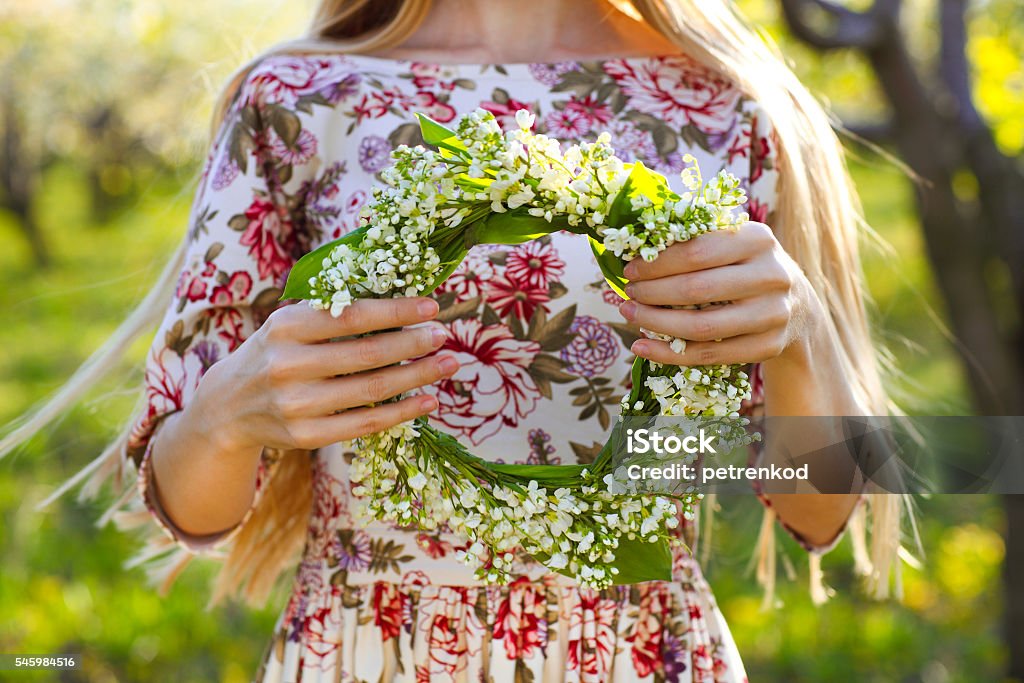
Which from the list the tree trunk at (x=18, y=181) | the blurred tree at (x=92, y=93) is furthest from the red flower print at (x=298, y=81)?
the tree trunk at (x=18, y=181)

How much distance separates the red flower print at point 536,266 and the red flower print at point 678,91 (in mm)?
283

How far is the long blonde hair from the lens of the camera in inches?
58.2

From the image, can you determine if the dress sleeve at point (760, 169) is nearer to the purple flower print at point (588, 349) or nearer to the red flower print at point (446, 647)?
the purple flower print at point (588, 349)

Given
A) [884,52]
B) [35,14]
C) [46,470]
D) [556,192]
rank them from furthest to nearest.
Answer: [35,14]
[46,470]
[884,52]
[556,192]

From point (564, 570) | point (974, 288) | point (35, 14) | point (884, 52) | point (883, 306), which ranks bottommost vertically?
point (564, 570)

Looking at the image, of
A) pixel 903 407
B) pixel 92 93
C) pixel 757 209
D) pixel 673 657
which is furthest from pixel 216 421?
pixel 92 93

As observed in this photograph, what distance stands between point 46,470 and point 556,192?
19.7 ft

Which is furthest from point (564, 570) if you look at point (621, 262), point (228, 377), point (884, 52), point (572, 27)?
point (884, 52)

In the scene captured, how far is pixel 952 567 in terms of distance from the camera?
496cm

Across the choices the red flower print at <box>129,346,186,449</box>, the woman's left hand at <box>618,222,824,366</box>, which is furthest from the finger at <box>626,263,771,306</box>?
the red flower print at <box>129,346,186,449</box>

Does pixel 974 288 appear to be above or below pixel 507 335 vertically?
above

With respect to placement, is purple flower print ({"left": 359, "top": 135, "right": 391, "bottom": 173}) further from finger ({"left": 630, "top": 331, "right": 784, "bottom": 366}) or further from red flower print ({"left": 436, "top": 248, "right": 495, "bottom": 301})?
finger ({"left": 630, "top": 331, "right": 784, "bottom": 366})

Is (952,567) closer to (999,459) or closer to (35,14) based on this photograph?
(999,459)

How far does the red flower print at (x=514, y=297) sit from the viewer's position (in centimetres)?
133
